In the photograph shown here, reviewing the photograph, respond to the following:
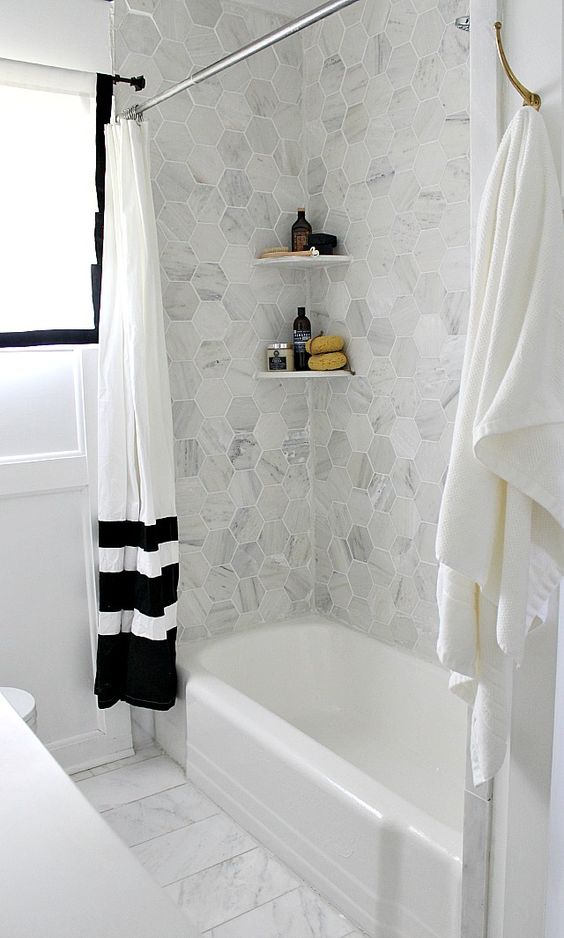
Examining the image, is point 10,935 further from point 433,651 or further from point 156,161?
point 156,161

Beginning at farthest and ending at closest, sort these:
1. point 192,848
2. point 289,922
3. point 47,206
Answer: point 47,206 < point 192,848 < point 289,922

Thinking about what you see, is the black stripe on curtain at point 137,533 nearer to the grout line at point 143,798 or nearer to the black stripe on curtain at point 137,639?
the black stripe on curtain at point 137,639

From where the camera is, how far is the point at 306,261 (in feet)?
9.57

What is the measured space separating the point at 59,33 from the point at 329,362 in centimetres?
131

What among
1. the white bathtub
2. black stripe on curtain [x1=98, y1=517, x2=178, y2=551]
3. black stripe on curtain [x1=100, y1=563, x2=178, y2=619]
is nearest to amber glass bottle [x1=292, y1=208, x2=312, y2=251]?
black stripe on curtain [x1=98, y1=517, x2=178, y2=551]

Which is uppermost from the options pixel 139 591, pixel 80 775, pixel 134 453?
pixel 134 453

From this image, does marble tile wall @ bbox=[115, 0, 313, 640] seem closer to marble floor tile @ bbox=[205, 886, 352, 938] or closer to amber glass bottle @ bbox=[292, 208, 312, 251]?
amber glass bottle @ bbox=[292, 208, 312, 251]

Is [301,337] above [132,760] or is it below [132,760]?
above

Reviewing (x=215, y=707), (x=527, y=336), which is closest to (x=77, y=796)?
(x=527, y=336)

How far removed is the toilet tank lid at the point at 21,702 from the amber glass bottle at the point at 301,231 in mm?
1750

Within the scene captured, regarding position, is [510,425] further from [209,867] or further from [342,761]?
[209,867]

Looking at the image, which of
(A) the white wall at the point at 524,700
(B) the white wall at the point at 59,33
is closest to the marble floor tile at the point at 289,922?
(A) the white wall at the point at 524,700

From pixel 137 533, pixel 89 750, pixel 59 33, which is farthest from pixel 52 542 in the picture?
pixel 59 33

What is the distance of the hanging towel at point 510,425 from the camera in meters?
1.27
